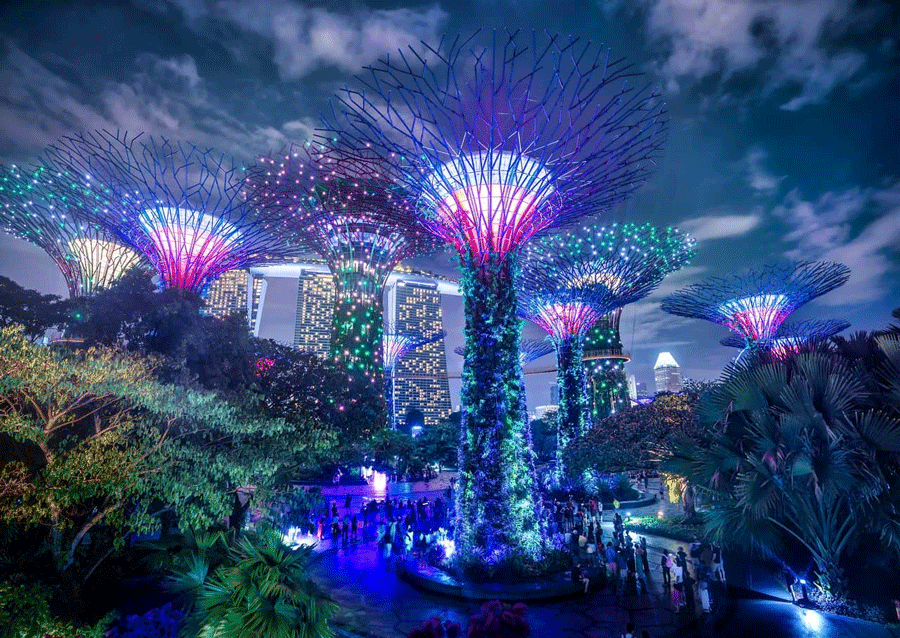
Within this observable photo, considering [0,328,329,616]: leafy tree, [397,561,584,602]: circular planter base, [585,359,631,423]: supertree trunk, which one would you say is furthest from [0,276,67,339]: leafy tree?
[585,359,631,423]: supertree trunk

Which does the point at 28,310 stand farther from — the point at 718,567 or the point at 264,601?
the point at 718,567

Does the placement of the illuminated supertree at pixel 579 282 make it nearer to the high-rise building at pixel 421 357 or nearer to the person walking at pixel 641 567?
the person walking at pixel 641 567

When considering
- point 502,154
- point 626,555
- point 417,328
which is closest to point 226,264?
point 502,154

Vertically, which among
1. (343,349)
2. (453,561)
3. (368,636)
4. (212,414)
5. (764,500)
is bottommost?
(368,636)

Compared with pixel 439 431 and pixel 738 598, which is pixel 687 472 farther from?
pixel 439 431

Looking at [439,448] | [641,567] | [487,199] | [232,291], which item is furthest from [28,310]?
[232,291]

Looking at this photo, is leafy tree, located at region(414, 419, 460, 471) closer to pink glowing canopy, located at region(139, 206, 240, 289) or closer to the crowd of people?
the crowd of people

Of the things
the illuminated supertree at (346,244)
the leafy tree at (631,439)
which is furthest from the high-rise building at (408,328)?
the leafy tree at (631,439)
